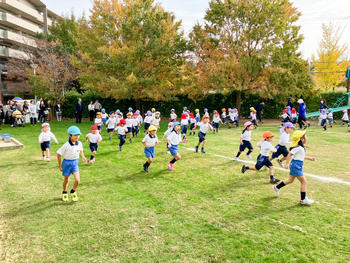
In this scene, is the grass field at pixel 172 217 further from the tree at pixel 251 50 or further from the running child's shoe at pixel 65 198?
the tree at pixel 251 50

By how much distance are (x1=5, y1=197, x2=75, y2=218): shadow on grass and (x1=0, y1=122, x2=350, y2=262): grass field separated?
0.08 feet

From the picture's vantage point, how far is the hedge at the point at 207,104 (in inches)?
1069

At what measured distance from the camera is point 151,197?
6.60 m

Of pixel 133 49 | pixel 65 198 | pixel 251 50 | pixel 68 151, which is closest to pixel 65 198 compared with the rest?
pixel 65 198

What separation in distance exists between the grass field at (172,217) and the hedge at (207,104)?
1899 cm

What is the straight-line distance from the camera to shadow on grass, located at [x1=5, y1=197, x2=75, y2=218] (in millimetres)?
5789

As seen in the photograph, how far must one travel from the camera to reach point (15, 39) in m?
38.0

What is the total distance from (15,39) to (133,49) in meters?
25.7

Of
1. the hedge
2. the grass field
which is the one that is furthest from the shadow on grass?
the hedge

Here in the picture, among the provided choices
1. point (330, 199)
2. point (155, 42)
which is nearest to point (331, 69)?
point (155, 42)

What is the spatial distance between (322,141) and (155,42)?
624 inches

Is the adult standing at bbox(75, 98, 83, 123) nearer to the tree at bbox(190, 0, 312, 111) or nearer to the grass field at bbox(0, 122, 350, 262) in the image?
the tree at bbox(190, 0, 312, 111)

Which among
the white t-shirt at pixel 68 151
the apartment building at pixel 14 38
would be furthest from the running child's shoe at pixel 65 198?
the apartment building at pixel 14 38

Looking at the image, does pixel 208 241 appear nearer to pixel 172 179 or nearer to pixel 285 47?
pixel 172 179
